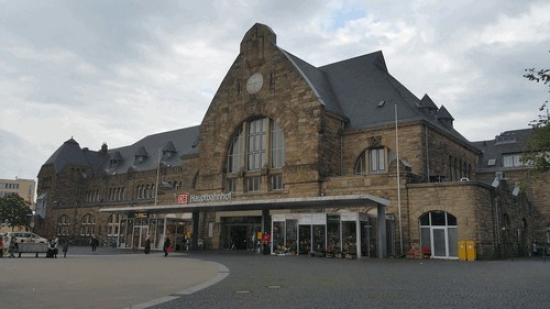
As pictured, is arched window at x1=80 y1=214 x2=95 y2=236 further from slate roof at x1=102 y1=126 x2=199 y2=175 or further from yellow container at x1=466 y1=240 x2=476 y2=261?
yellow container at x1=466 y1=240 x2=476 y2=261

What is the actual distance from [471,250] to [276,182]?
15901mm

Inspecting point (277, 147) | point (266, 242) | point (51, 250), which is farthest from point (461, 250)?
point (51, 250)

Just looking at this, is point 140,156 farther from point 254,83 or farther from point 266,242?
point 266,242

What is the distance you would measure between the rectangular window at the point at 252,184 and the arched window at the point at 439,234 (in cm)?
1434

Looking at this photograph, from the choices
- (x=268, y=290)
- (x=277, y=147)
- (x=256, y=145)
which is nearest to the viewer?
(x=268, y=290)

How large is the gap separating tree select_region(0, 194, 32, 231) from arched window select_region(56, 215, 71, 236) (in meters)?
7.18

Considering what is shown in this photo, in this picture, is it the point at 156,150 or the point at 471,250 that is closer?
the point at 471,250

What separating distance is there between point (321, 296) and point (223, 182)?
99.5 feet

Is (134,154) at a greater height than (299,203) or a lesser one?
greater

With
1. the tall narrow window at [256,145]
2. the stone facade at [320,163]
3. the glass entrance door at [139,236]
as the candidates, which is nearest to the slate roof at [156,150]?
the stone facade at [320,163]

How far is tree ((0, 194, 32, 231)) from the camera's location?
68938mm

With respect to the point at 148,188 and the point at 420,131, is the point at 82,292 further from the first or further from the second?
the point at 148,188

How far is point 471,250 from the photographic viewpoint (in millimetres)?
26844

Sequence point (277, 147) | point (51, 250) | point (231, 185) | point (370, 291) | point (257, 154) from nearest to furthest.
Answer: point (370, 291) < point (51, 250) < point (277, 147) < point (257, 154) < point (231, 185)
